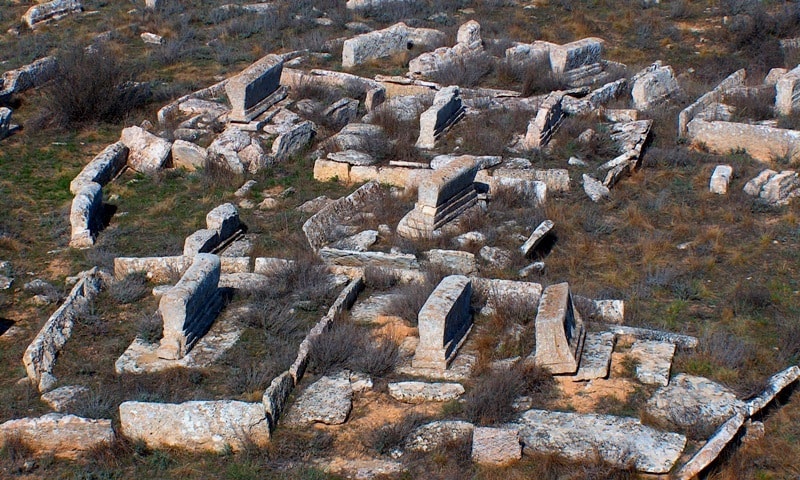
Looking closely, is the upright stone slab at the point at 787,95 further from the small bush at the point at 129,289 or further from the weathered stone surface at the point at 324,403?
the small bush at the point at 129,289

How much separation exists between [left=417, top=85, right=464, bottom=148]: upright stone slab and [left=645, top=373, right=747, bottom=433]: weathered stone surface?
303 inches

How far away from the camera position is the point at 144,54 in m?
20.4

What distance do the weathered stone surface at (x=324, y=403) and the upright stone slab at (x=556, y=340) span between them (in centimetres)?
183

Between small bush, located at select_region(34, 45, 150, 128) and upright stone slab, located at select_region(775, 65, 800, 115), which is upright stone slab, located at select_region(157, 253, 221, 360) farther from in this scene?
upright stone slab, located at select_region(775, 65, 800, 115)

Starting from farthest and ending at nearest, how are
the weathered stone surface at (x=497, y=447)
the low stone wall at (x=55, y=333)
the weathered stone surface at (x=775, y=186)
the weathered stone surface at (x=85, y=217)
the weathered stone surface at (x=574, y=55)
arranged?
1. the weathered stone surface at (x=574, y=55)
2. the weathered stone surface at (x=775, y=186)
3. the weathered stone surface at (x=85, y=217)
4. the low stone wall at (x=55, y=333)
5. the weathered stone surface at (x=497, y=447)

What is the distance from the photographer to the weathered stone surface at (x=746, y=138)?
13609 millimetres

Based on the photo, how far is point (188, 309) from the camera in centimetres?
880

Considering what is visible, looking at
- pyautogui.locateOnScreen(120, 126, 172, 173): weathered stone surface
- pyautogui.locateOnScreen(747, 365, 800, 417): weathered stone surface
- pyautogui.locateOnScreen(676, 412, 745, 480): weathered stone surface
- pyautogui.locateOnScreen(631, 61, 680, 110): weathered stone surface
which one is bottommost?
pyautogui.locateOnScreen(120, 126, 172, 173): weathered stone surface

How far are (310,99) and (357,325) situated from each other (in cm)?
846

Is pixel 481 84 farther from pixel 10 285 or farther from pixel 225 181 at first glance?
pixel 10 285

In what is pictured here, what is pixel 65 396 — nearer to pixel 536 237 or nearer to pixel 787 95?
pixel 536 237

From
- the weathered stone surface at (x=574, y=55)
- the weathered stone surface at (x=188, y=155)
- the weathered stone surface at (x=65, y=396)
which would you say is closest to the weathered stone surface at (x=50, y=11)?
the weathered stone surface at (x=188, y=155)

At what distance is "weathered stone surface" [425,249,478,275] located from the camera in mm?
10290

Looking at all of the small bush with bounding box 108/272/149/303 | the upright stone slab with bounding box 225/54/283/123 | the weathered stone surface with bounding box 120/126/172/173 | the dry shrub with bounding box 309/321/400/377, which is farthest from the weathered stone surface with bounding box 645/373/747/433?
the upright stone slab with bounding box 225/54/283/123
